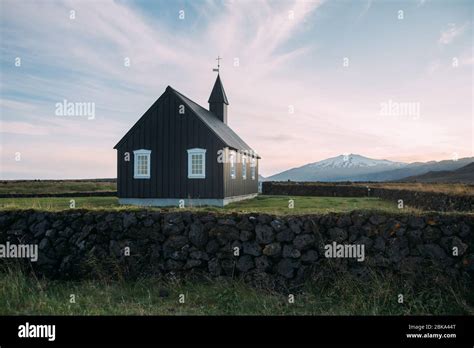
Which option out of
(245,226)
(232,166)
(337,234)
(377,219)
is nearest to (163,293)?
(245,226)

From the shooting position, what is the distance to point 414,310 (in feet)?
24.0

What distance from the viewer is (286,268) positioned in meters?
8.66

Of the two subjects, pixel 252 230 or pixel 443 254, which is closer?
pixel 443 254

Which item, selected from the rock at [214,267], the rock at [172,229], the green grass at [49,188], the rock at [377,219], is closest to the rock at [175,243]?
the rock at [172,229]

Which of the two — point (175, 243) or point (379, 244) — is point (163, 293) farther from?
point (379, 244)

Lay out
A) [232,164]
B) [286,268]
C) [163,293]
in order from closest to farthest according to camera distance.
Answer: [163,293], [286,268], [232,164]

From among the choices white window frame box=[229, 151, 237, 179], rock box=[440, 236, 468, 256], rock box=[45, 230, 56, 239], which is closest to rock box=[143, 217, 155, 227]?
rock box=[45, 230, 56, 239]

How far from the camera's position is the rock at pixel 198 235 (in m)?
9.16

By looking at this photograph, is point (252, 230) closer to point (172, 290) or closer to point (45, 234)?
point (172, 290)

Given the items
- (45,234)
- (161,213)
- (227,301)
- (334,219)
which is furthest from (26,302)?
(334,219)

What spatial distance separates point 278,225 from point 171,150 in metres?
15.9
